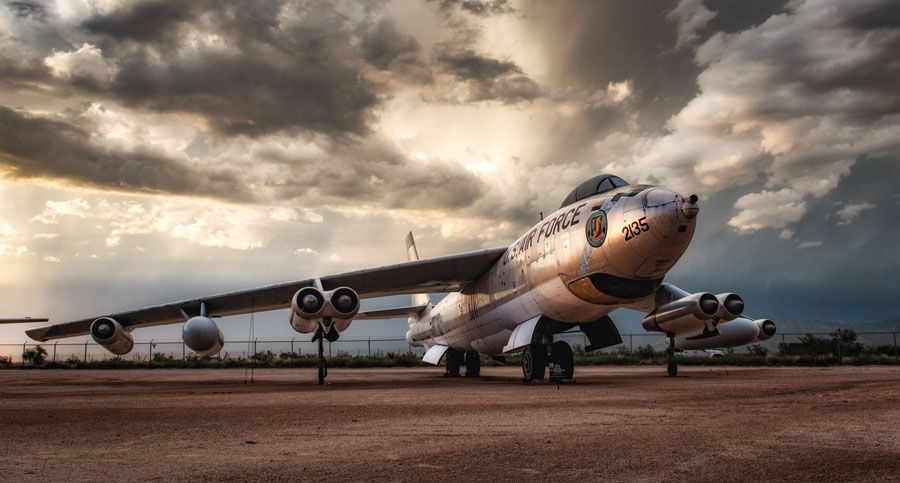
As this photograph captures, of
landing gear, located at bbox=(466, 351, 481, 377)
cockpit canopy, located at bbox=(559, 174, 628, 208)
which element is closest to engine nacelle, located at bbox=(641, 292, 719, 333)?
cockpit canopy, located at bbox=(559, 174, 628, 208)

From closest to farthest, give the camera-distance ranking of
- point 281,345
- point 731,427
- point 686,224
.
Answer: point 731,427
point 686,224
point 281,345

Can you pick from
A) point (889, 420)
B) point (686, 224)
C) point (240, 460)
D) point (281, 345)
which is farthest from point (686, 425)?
point (281, 345)

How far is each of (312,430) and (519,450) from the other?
8.54ft

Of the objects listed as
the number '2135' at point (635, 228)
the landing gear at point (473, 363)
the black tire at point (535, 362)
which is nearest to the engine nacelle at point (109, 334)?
the landing gear at point (473, 363)

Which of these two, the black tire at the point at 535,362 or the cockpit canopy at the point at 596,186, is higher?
the cockpit canopy at the point at 596,186

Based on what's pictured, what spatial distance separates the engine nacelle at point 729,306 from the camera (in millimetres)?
18594

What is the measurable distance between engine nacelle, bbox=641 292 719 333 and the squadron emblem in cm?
635

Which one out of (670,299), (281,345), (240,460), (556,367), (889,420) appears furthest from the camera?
(281,345)

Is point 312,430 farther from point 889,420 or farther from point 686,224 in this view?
point 686,224

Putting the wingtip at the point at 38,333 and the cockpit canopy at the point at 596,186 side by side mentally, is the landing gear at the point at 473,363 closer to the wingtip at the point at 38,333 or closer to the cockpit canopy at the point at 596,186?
the cockpit canopy at the point at 596,186

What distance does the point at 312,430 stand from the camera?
273 inches

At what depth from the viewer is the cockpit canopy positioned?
1460 cm

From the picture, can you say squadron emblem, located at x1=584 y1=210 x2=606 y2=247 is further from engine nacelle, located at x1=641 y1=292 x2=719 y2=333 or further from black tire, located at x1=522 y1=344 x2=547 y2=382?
engine nacelle, located at x1=641 y1=292 x2=719 y2=333

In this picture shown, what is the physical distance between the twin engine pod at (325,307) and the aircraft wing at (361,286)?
2449 mm
